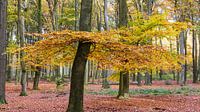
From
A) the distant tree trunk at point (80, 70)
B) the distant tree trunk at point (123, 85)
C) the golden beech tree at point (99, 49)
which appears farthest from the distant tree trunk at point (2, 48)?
the distant tree trunk at point (123, 85)

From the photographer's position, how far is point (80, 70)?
1102 centimetres

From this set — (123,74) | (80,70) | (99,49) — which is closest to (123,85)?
(123,74)

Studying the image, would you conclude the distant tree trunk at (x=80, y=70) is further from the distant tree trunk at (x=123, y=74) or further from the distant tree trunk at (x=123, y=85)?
the distant tree trunk at (x=123, y=74)

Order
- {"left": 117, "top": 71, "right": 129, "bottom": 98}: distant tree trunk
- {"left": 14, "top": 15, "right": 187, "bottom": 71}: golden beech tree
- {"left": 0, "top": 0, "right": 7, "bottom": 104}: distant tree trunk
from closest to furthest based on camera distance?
{"left": 14, "top": 15, "right": 187, "bottom": 71}: golden beech tree < {"left": 0, "top": 0, "right": 7, "bottom": 104}: distant tree trunk < {"left": 117, "top": 71, "right": 129, "bottom": 98}: distant tree trunk

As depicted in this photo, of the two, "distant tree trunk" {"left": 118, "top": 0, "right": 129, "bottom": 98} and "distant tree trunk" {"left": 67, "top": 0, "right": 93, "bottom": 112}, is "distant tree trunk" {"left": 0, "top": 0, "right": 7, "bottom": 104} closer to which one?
"distant tree trunk" {"left": 67, "top": 0, "right": 93, "bottom": 112}

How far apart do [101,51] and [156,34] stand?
6243mm

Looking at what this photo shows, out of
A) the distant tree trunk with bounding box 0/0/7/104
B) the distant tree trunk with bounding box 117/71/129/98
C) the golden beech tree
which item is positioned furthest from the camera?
the distant tree trunk with bounding box 117/71/129/98

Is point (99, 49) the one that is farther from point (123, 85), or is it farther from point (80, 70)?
point (123, 85)

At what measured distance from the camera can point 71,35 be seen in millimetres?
9867

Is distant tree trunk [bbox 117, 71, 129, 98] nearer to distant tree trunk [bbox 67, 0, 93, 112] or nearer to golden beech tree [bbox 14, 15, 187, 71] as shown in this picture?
golden beech tree [bbox 14, 15, 187, 71]

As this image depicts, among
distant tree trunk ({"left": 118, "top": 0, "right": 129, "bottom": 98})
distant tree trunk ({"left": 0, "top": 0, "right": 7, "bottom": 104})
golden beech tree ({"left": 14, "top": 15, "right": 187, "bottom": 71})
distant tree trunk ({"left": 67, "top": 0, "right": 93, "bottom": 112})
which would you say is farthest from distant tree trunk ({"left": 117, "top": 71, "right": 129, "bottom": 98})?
distant tree trunk ({"left": 67, "top": 0, "right": 93, "bottom": 112})

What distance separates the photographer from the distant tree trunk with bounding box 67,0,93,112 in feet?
35.9

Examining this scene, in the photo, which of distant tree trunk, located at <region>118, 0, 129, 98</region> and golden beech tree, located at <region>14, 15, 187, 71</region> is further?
distant tree trunk, located at <region>118, 0, 129, 98</region>

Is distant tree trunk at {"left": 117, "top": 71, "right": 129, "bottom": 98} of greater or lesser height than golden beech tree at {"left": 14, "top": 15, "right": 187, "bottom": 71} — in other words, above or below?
below
